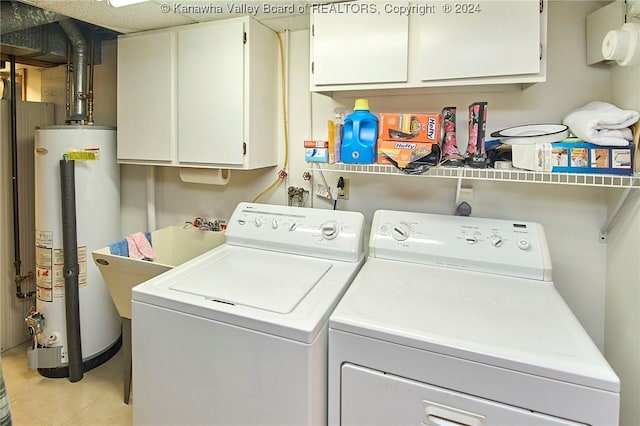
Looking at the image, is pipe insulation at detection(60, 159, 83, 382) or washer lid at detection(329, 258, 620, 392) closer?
washer lid at detection(329, 258, 620, 392)

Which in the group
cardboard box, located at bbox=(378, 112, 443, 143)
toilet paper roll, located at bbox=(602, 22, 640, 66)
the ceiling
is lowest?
cardboard box, located at bbox=(378, 112, 443, 143)

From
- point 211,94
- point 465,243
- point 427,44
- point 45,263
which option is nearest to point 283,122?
point 211,94

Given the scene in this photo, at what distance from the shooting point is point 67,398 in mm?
2209

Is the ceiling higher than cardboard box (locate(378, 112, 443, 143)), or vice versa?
the ceiling

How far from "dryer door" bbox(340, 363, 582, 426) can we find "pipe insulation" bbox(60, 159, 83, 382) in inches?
76.4

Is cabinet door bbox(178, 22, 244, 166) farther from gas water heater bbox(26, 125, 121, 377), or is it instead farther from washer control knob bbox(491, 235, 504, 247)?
washer control knob bbox(491, 235, 504, 247)

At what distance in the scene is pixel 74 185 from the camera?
7.47 feet

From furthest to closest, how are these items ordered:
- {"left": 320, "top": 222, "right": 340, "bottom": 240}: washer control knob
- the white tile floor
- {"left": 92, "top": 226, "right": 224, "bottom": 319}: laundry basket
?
the white tile floor, {"left": 92, "top": 226, "right": 224, "bottom": 319}: laundry basket, {"left": 320, "top": 222, "right": 340, "bottom": 240}: washer control knob

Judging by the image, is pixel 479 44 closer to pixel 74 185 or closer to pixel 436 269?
pixel 436 269

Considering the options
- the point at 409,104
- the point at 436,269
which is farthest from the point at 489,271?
the point at 409,104

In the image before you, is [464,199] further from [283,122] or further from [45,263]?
[45,263]

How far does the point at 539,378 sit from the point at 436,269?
0.66 meters

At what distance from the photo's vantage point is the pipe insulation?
2.24 metres

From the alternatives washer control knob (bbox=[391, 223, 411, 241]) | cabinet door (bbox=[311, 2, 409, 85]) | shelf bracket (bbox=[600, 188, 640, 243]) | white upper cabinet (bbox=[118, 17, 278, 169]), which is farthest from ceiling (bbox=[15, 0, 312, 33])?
shelf bracket (bbox=[600, 188, 640, 243])
